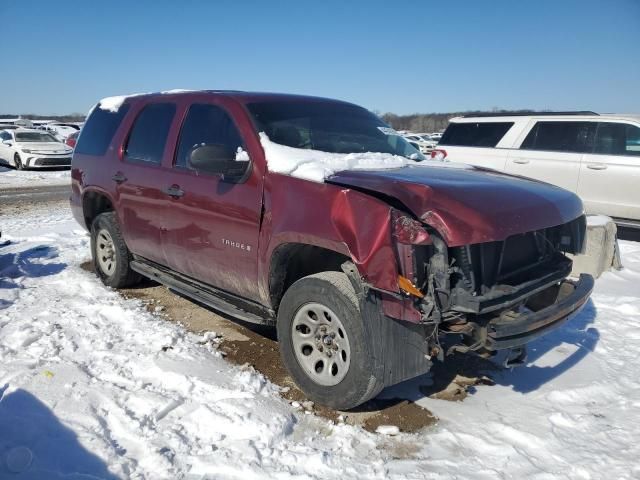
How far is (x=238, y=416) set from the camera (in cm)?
300

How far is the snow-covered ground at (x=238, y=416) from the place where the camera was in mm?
2617

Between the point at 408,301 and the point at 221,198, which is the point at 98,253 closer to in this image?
the point at 221,198

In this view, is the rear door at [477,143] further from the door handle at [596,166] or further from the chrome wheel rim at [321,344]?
the chrome wheel rim at [321,344]

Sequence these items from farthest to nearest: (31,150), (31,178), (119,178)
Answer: (31,150) < (31,178) < (119,178)

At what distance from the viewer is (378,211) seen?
270cm

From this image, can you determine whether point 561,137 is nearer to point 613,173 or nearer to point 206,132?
point 613,173

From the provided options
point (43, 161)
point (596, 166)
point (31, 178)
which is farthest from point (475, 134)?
point (43, 161)

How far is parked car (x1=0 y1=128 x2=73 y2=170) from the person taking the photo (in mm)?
18438

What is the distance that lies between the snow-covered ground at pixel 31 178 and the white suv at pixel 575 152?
1218 cm

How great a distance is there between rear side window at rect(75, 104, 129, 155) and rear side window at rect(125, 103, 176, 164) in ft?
1.25

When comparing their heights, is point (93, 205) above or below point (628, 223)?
above

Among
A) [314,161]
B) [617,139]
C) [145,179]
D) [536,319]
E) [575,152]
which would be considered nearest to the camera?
[536,319]

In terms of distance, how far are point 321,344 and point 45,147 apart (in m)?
18.9

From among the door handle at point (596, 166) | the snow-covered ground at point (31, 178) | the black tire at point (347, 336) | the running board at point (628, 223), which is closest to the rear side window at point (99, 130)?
the black tire at point (347, 336)
